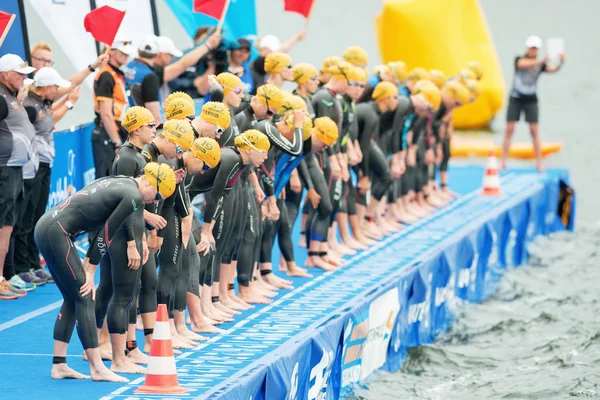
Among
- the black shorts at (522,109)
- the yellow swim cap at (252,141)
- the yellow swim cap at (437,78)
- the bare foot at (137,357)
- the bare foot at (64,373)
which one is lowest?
the black shorts at (522,109)

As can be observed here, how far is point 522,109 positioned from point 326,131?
33.7 ft

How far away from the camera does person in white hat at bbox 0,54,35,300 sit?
10781 mm

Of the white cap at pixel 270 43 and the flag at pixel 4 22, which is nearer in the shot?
the flag at pixel 4 22

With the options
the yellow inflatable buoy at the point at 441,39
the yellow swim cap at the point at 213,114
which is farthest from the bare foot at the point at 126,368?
the yellow inflatable buoy at the point at 441,39

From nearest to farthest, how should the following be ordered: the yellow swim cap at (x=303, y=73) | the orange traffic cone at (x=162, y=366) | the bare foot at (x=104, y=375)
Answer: the orange traffic cone at (x=162, y=366)
the bare foot at (x=104, y=375)
the yellow swim cap at (x=303, y=73)

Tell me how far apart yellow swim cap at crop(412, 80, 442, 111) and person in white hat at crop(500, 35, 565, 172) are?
17.8 feet

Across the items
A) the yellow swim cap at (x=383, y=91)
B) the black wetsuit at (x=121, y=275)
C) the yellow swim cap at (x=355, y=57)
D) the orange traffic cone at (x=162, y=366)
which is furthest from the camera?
the yellow swim cap at (x=383, y=91)

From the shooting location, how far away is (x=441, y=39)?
25.8 m

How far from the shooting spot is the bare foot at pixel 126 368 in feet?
28.4

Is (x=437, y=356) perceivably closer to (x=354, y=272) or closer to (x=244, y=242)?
(x=354, y=272)

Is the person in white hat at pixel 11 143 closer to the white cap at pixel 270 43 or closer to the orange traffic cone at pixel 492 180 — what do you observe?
the white cap at pixel 270 43

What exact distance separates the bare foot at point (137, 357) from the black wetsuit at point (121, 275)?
0.84ft

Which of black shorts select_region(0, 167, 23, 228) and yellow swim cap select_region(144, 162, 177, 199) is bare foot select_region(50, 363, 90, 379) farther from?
black shorts select_region(0, 167, 23, 228)

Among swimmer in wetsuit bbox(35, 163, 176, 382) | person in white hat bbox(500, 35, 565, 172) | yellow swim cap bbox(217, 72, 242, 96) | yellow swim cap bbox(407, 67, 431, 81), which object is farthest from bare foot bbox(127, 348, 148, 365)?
person in white hat bbox(500, 35, 565, 172)
